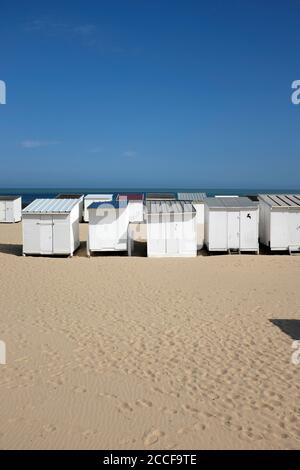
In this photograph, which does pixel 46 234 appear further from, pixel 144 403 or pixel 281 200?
pixel 144 403

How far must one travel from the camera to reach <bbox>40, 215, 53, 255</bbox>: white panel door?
19297 millimetres

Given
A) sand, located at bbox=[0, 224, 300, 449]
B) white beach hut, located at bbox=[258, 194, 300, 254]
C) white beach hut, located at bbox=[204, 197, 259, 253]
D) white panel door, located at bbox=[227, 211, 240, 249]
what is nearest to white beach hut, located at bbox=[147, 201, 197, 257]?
white beach hut, located at bbox=[204, 197, 259, 253]

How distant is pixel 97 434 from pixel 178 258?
14.1 metres

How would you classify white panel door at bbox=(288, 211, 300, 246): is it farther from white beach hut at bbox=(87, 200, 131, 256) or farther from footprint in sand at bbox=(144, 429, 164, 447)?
footprint in sand at bbox=(144, 429, 164, 447)

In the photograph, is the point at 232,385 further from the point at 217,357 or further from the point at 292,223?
the point at 292,223

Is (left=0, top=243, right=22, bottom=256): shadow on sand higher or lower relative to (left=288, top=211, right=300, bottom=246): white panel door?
lower

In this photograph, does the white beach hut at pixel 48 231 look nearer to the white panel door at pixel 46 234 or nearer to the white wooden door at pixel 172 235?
the white panel door at pixel 46 234

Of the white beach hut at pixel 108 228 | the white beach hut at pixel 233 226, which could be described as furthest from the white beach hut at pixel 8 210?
the white beach hut at pixel 233 226

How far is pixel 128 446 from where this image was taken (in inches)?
199

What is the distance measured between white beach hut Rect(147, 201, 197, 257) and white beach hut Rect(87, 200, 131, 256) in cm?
125

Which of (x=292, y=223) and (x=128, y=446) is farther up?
(x=292, y=223)
